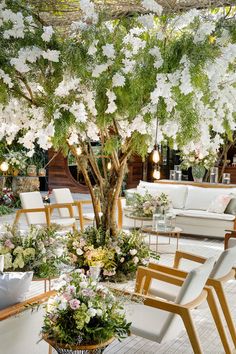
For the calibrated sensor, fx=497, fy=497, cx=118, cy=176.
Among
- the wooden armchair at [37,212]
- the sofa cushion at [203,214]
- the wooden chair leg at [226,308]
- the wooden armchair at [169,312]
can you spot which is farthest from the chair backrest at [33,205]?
the wooden armchair at [169,312]

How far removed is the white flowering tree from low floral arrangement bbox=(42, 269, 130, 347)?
1.38m

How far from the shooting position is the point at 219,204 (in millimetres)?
8547

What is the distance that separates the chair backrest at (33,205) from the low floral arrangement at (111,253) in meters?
1.93

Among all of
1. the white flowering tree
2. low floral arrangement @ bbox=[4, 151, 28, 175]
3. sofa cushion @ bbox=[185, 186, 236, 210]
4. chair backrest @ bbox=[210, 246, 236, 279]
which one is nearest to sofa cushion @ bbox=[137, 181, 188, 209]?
sofa cushion @ bbox=[185, 186, 236, 210]

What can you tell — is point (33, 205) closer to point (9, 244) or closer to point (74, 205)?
point (74, 205)

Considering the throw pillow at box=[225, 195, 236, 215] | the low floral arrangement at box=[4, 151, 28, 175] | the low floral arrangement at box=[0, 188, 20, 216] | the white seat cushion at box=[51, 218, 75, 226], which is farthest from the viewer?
the low floral arrangement at box=[4, 151, 28, 175]

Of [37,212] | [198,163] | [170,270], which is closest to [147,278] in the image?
[170,270]

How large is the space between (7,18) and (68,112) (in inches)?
34.8

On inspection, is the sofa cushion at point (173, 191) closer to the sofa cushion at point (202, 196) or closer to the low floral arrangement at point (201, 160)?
the sofa cushion at point (202, 196)

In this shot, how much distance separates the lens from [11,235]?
464cm

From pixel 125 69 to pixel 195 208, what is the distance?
17.6ft

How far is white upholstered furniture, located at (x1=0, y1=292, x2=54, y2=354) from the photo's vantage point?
9.84 feet

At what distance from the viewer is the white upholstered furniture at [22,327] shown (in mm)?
3000

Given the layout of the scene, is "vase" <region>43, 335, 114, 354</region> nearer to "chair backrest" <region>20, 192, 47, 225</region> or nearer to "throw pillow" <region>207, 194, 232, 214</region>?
"chair backrest" <region>20, 192, 47, 225</region>
